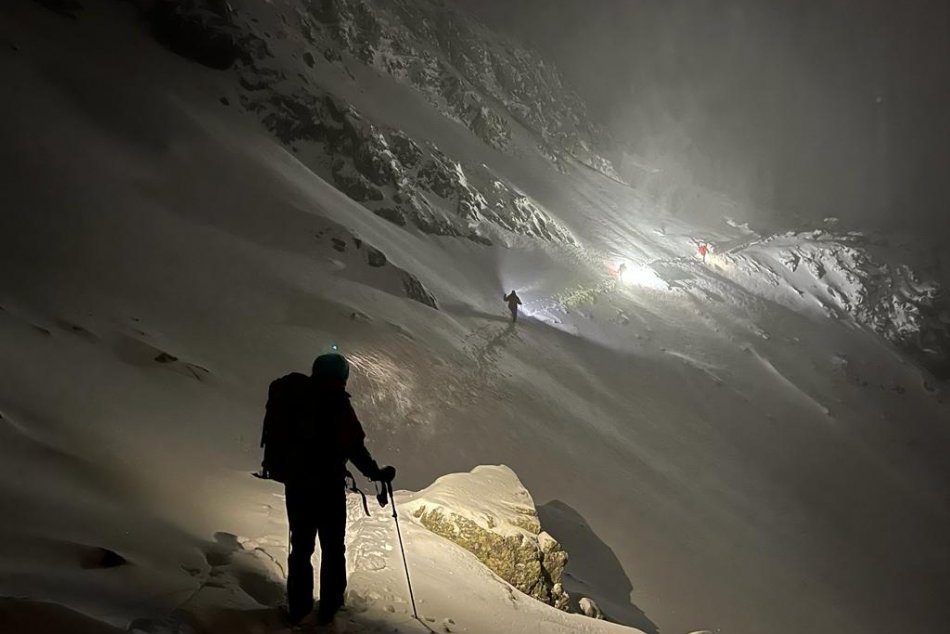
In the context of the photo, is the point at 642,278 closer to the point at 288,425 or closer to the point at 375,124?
the point at 375,124

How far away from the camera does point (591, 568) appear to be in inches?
486

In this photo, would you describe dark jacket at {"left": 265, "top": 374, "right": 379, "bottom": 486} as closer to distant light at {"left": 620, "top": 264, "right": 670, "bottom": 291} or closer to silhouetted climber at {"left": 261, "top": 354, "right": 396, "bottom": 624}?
silhouetted climber at {"left": 261, "top": 354, "right": 396, "bottom": 624}

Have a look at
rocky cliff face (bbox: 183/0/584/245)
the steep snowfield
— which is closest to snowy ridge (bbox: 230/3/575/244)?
rocky cliff face (bbox: 183/0/584/245)

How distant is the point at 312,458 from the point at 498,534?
13.3 feet

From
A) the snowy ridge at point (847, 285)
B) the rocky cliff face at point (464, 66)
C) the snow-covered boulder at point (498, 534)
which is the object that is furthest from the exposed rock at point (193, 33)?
the snowy ridge at point (847, 285)

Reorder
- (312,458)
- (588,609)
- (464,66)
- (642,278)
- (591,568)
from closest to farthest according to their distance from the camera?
1. (312,458)
2. (588,609)
3. (591,568)
4. (642,278)
5. (464,66)

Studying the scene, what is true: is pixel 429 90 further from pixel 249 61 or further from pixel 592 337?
pixel 592 337

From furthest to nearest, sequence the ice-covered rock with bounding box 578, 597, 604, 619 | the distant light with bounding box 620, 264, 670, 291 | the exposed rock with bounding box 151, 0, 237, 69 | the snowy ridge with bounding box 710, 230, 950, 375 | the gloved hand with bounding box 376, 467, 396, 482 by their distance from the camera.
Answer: the snowy ridge with bounding box 710, 230, 950, 375 < the distant light with bounding box 620, 264, 670, 291 < the exposed rock with bounding box 151, 0, 237, 69 < the ice-covered rock with bounding box 578, 597, 604, 619 < the gloved hand with bounding box 376, 467, 396, 482

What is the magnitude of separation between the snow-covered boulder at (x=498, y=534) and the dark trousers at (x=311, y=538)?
3209 mm

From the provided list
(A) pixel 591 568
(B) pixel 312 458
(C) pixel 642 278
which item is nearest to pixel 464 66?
(C) pixel 642 278

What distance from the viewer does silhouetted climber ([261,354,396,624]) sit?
377 cm

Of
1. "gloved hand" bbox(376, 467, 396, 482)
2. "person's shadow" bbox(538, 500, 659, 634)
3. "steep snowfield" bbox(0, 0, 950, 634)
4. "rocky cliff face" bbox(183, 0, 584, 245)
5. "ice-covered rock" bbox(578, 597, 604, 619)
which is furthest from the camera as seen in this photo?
"rocky cliff face" bbox(183, 0, 584, 245)

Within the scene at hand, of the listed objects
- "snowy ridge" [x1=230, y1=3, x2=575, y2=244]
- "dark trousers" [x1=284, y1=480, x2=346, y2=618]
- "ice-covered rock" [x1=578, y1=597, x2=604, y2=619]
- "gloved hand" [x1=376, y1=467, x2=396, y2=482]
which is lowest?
"ice-covered rock" [x1=578, y1=597, x2=604, y2=619]

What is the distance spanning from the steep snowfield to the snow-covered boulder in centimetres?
35
